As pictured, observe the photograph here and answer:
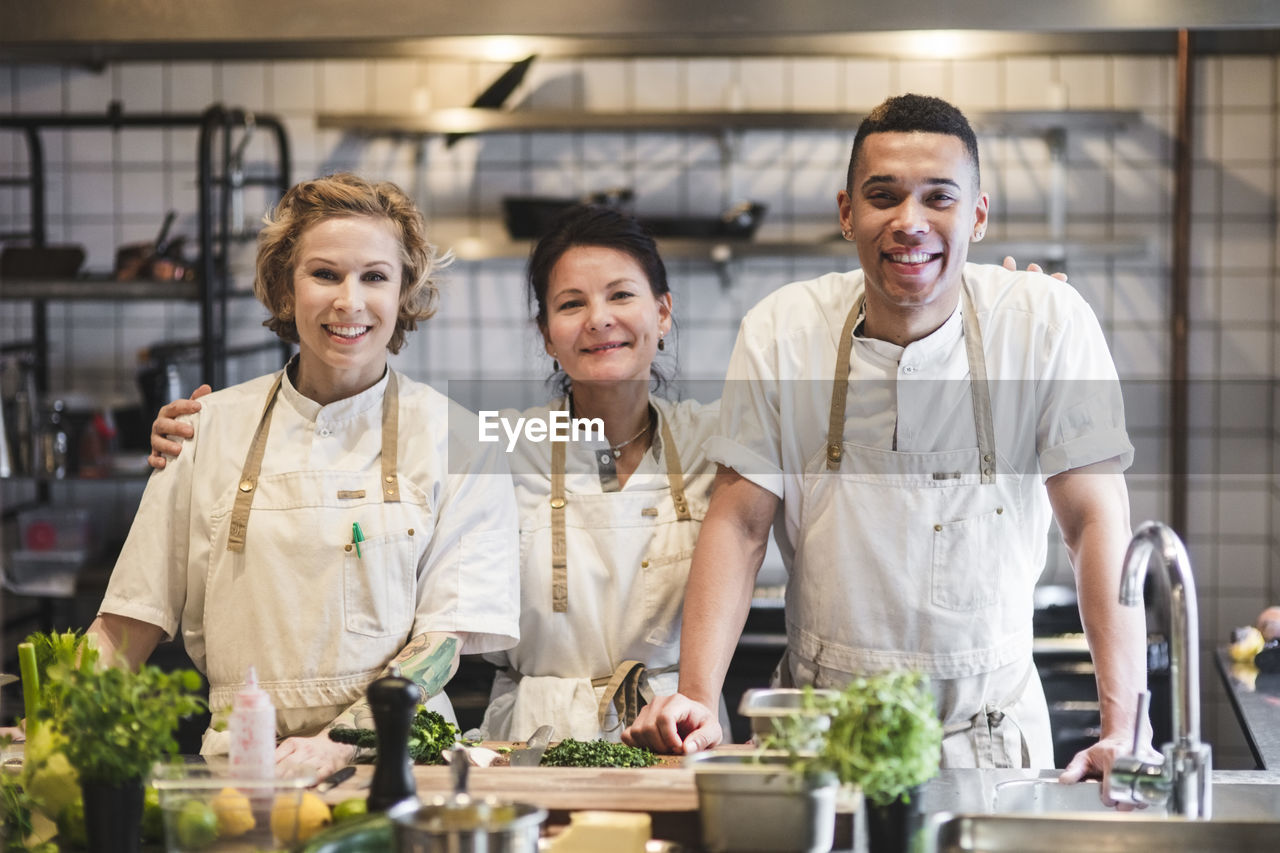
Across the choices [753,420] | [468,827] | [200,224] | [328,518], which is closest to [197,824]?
[468,827]

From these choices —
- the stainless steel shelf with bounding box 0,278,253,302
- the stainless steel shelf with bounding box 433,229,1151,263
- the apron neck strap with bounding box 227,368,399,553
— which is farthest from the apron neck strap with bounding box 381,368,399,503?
the stainless steel shelf with bounding box 0,278,253,302

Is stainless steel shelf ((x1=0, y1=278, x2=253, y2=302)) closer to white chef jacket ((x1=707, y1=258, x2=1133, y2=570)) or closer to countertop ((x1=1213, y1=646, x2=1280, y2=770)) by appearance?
white chef jacket ((x1=707, y1=258, x2=1133, y2=570))

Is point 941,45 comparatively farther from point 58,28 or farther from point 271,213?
point 58,28

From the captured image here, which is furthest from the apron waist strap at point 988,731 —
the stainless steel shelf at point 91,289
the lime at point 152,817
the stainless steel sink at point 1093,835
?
the stainless steel shelf at point 91,289

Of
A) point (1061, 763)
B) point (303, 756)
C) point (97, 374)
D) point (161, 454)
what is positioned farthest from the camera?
point (97, 374)

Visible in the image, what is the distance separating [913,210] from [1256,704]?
125 cm

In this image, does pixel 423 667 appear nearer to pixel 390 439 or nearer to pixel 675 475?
pixel 390 439

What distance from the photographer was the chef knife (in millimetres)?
1580

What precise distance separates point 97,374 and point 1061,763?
292 centimetres

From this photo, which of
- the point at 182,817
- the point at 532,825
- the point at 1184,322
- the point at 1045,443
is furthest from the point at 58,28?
the point at 1184,322

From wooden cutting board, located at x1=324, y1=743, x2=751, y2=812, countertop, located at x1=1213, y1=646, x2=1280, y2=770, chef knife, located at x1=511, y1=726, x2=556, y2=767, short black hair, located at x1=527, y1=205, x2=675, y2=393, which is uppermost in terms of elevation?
short black hair, located at x1=527, y1=205, x2=675, y2=393

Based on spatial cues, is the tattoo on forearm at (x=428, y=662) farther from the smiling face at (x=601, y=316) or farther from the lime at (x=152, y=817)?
the smiling face at (x=601, y=316)

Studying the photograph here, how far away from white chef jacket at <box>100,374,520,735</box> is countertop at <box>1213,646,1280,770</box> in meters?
1.24

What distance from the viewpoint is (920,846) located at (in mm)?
1253
